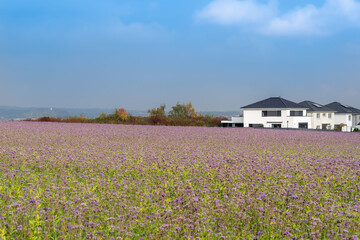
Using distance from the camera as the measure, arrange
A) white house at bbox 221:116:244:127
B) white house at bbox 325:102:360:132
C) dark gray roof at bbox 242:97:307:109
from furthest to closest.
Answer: white house at bbox 325:102:360:132, white house at bbox 221:116:244:127, dark gray roof at bbox 242:97:307:109

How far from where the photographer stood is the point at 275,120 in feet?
182

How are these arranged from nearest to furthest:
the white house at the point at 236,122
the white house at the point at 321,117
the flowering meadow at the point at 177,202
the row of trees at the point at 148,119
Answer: the flowering meadow at the point at 177,202, the row of trees at the point at 148,119, the white house at the point at 236,122, the white house at the point at 321,117

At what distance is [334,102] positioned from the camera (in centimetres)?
7981

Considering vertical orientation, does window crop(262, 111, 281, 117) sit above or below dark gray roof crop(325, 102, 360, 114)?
below

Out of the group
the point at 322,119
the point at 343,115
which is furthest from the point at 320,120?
the point at 343,115

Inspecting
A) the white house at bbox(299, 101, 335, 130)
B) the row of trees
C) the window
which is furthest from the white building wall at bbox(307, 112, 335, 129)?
the row of trees

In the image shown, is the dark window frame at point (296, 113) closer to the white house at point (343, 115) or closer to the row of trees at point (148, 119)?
the row of trees at point (148, 119)

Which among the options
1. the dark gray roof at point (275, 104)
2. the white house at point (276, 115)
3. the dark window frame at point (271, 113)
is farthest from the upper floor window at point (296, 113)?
the dark window frame at point (271, 113)

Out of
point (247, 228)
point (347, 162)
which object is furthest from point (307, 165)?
point (247, 228)

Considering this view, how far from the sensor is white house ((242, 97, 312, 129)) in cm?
5488

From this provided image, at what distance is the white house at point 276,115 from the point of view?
5488cm

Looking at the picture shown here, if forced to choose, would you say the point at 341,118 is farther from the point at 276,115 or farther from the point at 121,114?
the point at 121,114

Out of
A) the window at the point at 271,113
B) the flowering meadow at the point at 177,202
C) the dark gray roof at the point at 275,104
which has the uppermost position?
the dark gray roof at the point at 275,104

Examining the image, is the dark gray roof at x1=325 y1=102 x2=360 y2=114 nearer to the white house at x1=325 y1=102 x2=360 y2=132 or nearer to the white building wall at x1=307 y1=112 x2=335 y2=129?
the white house at x1=325 y1=102 x2=360 y2=132
